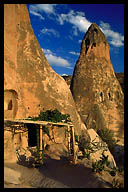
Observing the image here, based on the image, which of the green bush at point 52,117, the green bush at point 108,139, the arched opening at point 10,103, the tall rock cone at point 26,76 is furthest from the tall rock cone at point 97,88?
the arched opening at point 10,103

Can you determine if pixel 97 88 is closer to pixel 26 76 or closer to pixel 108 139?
pixel 108 139

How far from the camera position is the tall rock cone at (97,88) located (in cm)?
2398

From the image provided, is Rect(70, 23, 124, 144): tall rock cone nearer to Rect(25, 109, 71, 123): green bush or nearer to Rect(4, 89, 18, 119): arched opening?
Rect(25, 109, 71, 123): green bush

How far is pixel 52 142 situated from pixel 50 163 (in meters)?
3.13

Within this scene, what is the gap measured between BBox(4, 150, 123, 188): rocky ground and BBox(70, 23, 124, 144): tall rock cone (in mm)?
14146

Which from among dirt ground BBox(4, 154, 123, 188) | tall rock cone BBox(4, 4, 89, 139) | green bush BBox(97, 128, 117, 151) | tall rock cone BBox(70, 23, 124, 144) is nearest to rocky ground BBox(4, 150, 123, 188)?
dirt ground BBox(4, 154, 123, 188)

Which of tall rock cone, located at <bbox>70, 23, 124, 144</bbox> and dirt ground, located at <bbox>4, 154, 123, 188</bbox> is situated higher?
tall rock cone, located at <bbox>70, 23, 124, 144</bbox>

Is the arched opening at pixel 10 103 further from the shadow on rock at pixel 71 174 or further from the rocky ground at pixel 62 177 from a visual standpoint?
the shadow on rock at pixel 71 174

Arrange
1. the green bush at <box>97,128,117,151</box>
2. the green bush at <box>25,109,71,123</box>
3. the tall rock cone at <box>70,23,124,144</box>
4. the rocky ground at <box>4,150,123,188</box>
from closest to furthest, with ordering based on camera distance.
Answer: the rocky ground at <box>4,150,123,188</box>
the green bush at <box>25,109,71,123</box>
the green bush at <box>97,128,117,151</box>
the tall rock cone at <box>70,23,124,144</box>

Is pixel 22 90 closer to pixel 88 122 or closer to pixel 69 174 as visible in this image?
pixel 69 174

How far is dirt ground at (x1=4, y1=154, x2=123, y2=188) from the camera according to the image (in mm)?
6539

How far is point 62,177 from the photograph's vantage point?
24.1ft

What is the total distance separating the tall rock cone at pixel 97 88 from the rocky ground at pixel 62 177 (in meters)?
14.1
